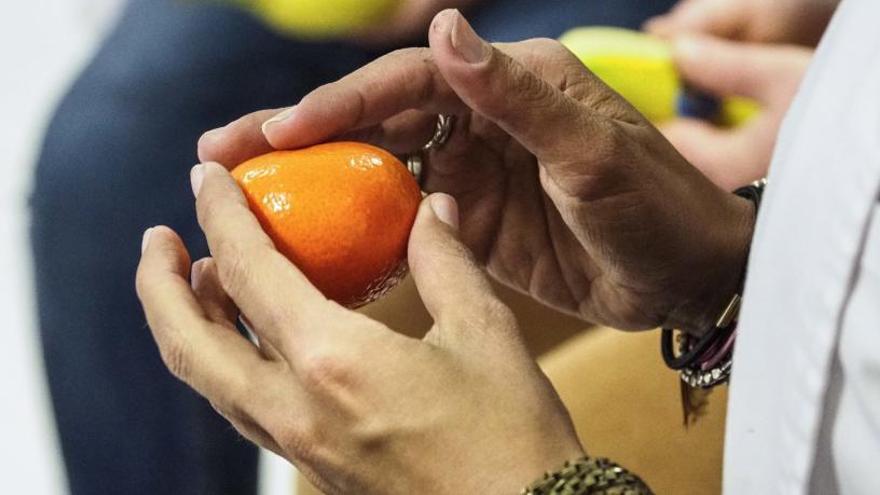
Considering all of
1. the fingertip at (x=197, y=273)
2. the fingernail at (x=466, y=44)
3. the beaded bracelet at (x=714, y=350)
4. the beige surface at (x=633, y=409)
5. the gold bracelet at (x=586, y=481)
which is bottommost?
the beige surface at (x=633, y=409)

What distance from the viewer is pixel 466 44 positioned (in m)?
0.58

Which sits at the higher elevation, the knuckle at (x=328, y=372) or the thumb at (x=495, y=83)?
the thumb at (x=495, y=83)

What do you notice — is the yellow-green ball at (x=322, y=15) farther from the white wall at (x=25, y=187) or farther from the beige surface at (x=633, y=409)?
the beige surface at (x=633, y=409)

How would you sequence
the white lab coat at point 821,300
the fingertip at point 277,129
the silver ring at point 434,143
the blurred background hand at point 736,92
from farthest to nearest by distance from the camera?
the blurred background hand at point 736,92, the silver ring at point 434,143, the fingertip at point 277,129, the white lab coat at point 821,300

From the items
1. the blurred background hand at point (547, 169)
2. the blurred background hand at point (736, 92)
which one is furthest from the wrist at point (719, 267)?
the blurred background hand at point (736, 92)

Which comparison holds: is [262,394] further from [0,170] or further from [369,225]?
[0,170]

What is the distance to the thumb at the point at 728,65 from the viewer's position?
123 centimetres

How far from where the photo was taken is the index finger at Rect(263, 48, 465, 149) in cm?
64

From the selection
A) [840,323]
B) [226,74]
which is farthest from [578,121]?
[226,74]

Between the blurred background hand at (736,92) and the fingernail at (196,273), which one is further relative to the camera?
the blurred background hand at (736,92)

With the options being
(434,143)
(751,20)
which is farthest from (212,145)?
(751,20)

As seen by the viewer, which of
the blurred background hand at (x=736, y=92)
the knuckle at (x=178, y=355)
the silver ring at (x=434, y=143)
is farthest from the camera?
the blurred background hand at (x=736, y=92)

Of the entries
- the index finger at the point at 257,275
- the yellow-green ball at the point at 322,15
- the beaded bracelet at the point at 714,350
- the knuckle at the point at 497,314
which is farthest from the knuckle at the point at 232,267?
the yellow-green ball at the point at 322,15

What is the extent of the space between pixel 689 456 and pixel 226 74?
775 millimetres
